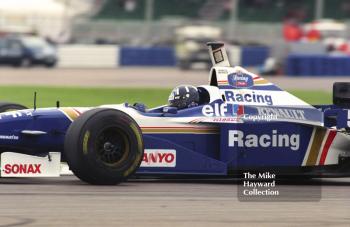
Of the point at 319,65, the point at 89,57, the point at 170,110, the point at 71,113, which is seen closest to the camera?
the point at 71,113

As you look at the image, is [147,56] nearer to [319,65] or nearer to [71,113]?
[319,65]

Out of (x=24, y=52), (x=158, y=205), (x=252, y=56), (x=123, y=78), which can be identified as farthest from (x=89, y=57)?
(x=158, y=205)

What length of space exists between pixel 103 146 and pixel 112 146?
11 centimetres

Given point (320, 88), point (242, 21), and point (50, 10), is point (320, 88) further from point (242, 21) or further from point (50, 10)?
point (242, 21)

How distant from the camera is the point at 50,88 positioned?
26156 mm

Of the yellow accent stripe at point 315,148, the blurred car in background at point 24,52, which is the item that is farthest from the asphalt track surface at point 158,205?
the blurred car in background at point 24,52

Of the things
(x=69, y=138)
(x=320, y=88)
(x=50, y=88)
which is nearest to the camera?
(x=69, y=138)

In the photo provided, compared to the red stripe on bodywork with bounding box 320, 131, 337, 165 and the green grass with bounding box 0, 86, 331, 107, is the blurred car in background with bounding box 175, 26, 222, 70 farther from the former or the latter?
the red stripe on bodywork with bounding box 320, 131, 337, 165

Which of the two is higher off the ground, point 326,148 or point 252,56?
point 326,148

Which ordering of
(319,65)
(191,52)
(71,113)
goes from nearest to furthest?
(71,113) < (319,65) < (191,52)

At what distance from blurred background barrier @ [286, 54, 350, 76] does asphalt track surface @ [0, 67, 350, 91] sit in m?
0.89

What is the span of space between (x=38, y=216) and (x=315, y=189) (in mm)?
3519

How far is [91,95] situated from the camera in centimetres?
2411


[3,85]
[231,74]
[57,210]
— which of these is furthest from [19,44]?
[57,210]
